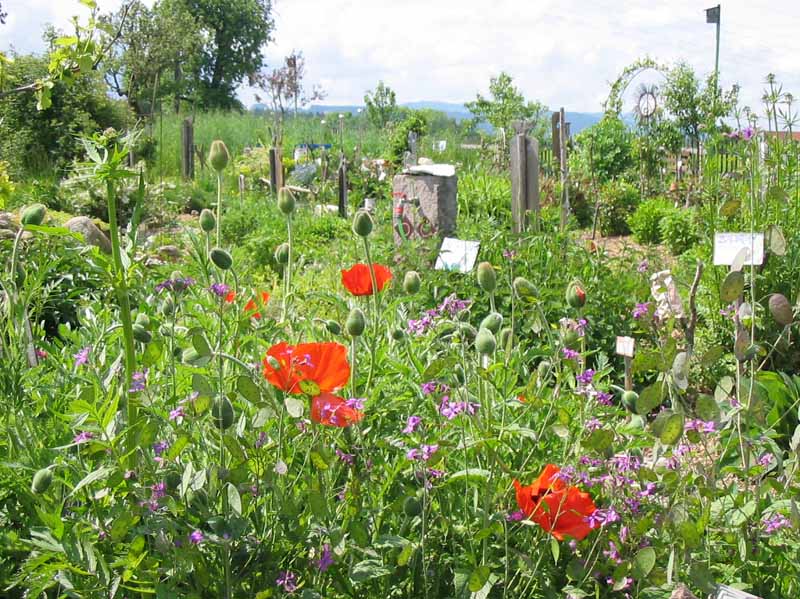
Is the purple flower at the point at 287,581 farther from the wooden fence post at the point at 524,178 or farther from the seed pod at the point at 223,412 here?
the wooden fence post at the point at 524,178

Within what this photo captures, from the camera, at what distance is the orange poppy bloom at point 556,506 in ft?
4.18

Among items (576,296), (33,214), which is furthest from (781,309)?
(33,214)

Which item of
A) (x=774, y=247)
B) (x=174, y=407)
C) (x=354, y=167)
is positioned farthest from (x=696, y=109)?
(x=174, y=407)

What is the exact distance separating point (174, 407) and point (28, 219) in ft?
1.29

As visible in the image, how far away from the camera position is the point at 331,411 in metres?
1.23

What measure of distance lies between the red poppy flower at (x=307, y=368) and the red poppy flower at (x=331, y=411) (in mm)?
16

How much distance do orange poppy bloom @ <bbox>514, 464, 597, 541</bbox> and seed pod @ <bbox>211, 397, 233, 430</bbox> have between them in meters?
0.44

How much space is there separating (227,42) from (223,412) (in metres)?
40.9

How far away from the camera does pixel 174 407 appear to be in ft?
A: 4.83

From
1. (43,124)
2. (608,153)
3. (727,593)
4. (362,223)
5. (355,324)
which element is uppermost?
(43,124)

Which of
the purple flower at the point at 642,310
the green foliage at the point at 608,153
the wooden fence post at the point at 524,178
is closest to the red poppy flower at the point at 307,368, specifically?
the purple flower at the point at 642,310

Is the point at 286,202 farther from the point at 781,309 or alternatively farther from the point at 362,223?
the point at 781,309

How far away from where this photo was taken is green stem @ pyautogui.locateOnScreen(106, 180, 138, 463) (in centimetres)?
119

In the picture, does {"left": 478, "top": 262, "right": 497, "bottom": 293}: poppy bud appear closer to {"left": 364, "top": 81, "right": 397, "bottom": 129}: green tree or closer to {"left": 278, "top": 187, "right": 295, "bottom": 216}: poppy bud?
{"left": 278, "top": 187, "right": 295, "bottom": 216}: poppy bud
